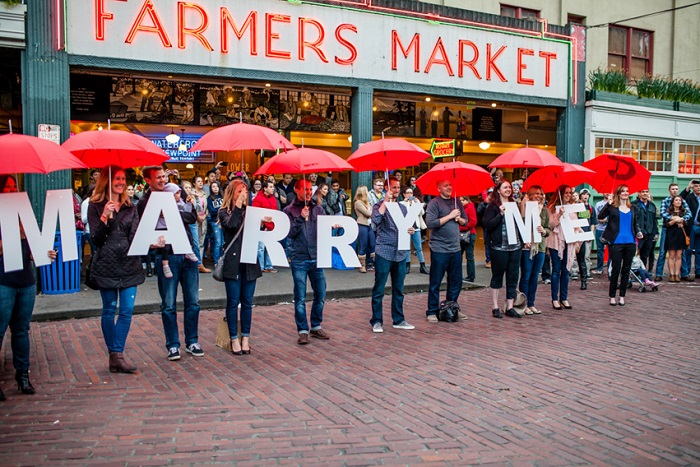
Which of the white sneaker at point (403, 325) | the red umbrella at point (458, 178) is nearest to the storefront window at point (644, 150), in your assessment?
the red umbrella at point (458, 178)

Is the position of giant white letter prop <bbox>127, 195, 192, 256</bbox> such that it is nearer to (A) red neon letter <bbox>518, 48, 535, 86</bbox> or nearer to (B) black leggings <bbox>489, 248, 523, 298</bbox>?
(B) black leggings <bbox>489, 248, 523, 298</bbox>

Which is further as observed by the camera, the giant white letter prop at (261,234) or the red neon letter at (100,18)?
the red neon letter at (100,18)

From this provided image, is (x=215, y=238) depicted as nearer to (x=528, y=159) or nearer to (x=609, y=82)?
(x=528, y=159)

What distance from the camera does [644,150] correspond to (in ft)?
62.8

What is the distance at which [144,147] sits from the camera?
21.9 feet

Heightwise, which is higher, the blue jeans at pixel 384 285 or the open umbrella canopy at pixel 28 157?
the open umbrella canopy at pixel 28 157

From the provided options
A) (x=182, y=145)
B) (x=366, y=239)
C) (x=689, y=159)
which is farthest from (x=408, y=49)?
(x=689, y=159)

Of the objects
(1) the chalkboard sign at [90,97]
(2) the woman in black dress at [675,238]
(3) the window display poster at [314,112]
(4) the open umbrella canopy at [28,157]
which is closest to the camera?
(4) the open umbrella canopy at [28,157]

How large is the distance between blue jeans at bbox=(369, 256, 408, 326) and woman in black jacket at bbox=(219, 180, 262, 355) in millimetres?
1861

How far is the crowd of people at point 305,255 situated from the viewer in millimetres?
6633

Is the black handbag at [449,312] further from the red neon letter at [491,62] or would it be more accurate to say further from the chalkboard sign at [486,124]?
the chalkboard sign at [486,124]

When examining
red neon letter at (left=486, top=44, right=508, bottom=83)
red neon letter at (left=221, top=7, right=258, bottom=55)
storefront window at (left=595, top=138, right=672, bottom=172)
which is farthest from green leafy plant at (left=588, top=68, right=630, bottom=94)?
red neon letter at (left=221, top=7, right=258, bottom=55)

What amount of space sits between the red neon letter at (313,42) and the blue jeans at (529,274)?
22.7 ft

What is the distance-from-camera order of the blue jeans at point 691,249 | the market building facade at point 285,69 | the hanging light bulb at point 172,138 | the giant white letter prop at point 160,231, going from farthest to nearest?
the hanging light bulb at point 172,138, the blue jeans at point 691,249, the market building facade at point 285,69, the giant white letter prop at point 160,231
